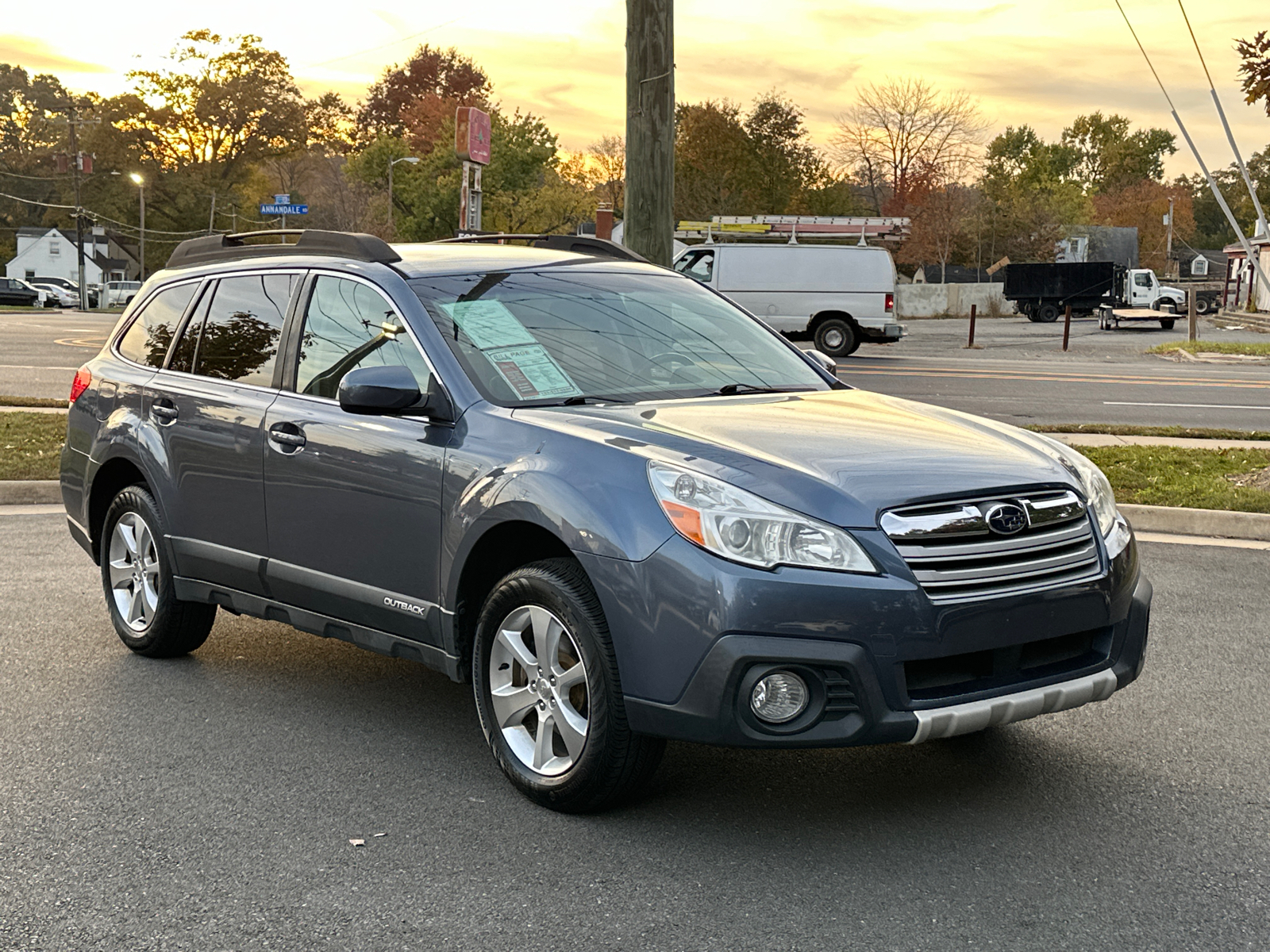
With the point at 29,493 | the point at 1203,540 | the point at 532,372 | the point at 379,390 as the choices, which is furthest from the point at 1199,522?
the point at 29,493

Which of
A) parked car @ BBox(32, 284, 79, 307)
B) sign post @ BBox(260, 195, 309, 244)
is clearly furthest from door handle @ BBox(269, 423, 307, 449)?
parked car @ BBox(32, 284, 79, 307)

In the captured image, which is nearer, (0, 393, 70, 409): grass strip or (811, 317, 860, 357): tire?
(0, 393, 70, 409): grass strip

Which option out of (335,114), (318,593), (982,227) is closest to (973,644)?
(318,593)

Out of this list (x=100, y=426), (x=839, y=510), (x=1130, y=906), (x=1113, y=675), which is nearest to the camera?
(x=1130, y=906)

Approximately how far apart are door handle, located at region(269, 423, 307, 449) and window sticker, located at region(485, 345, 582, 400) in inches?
32.2

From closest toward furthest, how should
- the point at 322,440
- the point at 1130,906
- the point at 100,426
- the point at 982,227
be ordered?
the point at 1130,906 < the point at 322,440 < the point at 100,426 < the point at 982,227

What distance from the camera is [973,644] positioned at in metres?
3.82

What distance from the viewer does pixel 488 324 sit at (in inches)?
192

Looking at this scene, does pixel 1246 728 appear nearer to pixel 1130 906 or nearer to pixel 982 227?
pixel 1130 906

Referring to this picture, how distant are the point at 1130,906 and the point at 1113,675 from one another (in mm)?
Answer: 816

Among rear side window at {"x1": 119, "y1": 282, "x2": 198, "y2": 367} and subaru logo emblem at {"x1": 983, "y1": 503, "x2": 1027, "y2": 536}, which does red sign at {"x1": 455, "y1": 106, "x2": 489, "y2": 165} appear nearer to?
rear side window at {"x1": 119, "y1": 282, "x2": 198, "y2": 367}

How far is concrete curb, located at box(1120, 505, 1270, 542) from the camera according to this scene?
29.6ft

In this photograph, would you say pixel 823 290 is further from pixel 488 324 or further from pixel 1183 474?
pixel 488 324

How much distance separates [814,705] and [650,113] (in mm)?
7283
